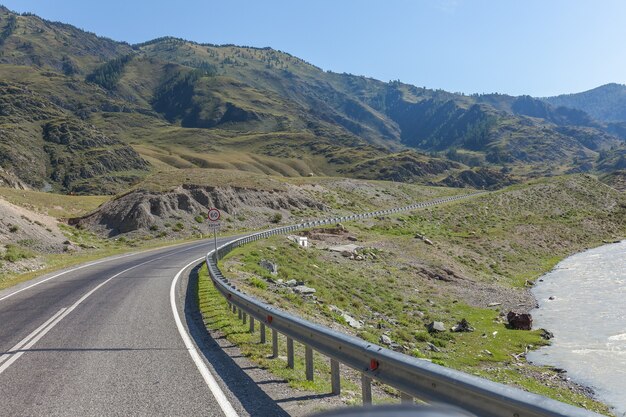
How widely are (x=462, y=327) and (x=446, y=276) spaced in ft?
44.7

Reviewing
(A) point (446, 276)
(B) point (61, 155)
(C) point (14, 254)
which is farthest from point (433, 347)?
(B) point (61, 155)

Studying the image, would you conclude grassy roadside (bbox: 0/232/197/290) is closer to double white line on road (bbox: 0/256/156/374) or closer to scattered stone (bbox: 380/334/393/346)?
double white line on road (bbox: 0/256/156/374)

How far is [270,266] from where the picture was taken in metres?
27.8

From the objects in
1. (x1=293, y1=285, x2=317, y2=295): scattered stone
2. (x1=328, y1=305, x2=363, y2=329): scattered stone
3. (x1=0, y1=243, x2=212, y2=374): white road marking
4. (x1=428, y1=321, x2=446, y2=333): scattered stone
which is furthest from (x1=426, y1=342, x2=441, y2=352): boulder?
(x1=0, y1=243, x2=212, y2=374): white road marking

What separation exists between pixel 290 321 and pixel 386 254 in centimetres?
3216

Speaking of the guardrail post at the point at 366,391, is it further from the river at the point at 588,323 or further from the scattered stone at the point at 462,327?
the scattered stone at the point at 462,327

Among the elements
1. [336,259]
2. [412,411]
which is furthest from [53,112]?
[412,411]

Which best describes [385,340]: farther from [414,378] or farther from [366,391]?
[414,378]

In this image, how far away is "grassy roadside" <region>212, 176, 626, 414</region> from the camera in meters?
18.1

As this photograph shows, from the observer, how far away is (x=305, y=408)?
6.52 meters

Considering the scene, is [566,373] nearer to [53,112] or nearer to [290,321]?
[290,321]

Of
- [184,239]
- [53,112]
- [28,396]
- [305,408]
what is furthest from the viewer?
[53,112]

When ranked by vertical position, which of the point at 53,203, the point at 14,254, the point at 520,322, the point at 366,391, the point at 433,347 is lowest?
the point at 520,322

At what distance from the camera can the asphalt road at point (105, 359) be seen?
6.89m
